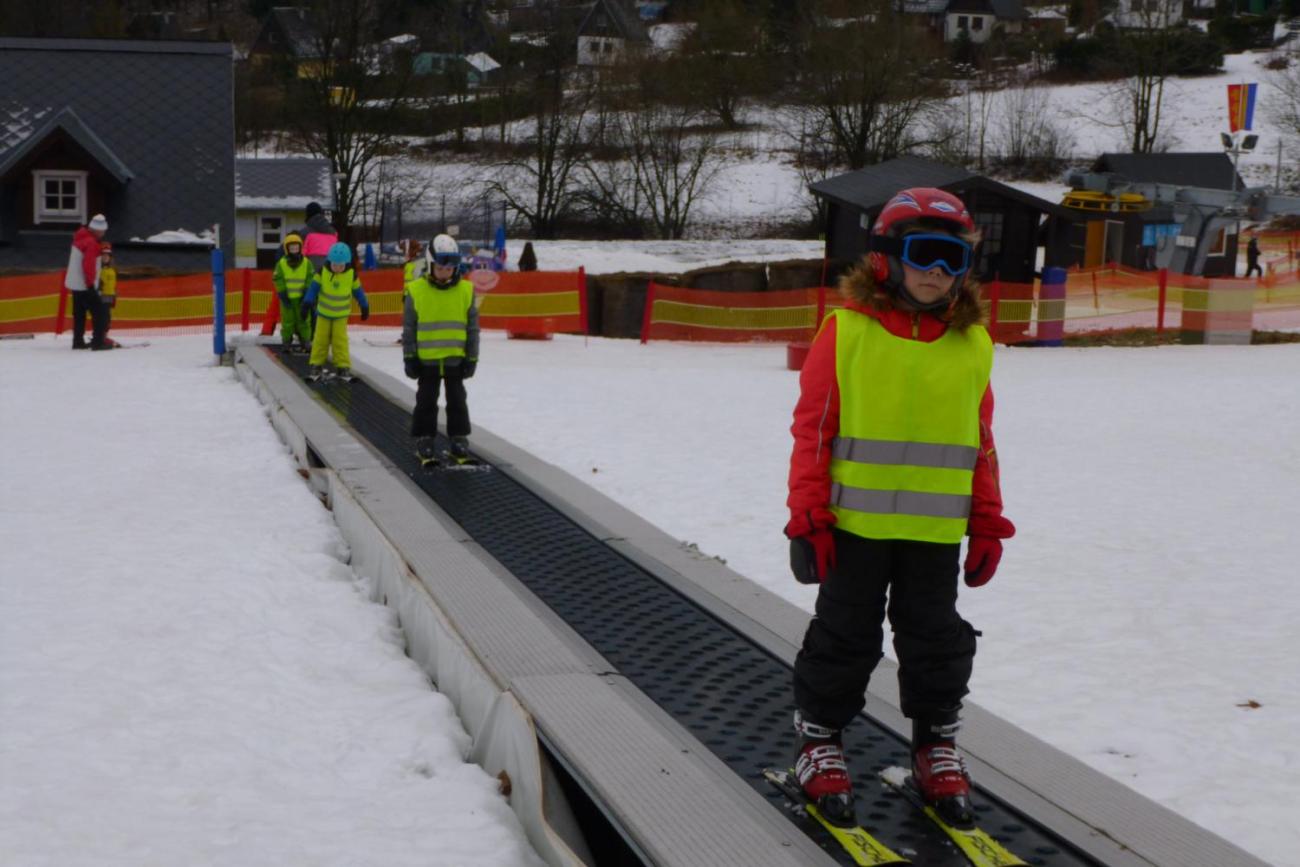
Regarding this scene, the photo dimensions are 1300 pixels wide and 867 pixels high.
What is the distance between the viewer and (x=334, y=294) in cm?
1412

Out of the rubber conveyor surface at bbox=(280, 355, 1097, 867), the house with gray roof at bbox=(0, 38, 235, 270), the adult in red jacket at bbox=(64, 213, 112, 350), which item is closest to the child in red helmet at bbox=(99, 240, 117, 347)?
the adult in red jacket at bbox=(64, 213, 112, 350)

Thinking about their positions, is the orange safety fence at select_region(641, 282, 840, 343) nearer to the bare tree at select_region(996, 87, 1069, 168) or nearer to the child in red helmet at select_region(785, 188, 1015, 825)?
the child in red helmet at select_region(785, 188, 1015, 825)

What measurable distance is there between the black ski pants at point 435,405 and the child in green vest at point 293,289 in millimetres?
6950

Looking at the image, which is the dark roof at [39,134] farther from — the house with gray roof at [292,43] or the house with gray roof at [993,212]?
the house with gray roof at [292,43]

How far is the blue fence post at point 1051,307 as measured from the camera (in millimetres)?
24781

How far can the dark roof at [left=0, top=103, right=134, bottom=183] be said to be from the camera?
30047 millimetres

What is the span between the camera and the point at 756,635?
18.9ft

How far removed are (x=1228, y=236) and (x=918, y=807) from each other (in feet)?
123

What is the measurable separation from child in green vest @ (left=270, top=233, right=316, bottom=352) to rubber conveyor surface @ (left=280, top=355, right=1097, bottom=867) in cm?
792

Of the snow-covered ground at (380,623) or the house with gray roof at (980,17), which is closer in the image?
the snow-covered ground at (380,623)

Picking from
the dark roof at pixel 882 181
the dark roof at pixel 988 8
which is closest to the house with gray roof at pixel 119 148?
the dark roof at pixel 882 181

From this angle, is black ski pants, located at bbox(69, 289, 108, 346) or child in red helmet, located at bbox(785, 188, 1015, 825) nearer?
child in red helmet, located at bbox(785, 188, 1015, 825)

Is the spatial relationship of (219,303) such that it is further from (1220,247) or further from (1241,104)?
(1220,247)

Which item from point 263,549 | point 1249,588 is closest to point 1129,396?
point 1249,588
